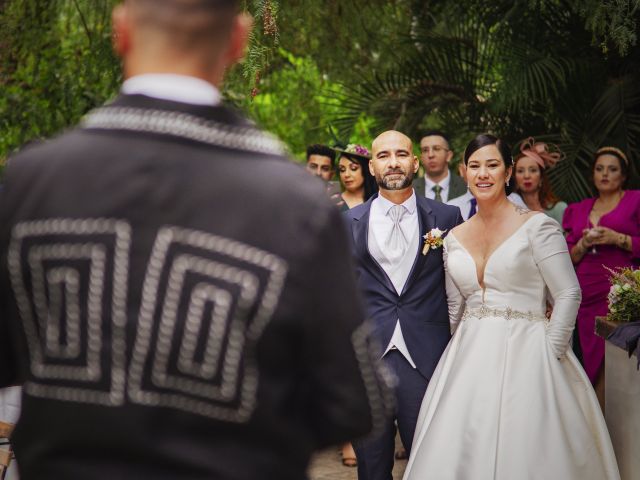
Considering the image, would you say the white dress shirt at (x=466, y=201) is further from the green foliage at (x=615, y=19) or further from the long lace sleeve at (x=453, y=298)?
the long lace sleeve at (x=453, y=298)

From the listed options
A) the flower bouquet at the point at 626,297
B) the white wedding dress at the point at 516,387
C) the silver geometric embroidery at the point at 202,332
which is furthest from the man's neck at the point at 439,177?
the silver geometric embroidery at the point at 202,332

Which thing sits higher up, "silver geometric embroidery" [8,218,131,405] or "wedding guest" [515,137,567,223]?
"wedding guest" [515,137,567,223]

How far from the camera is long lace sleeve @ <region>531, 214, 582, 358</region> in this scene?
19.2ft

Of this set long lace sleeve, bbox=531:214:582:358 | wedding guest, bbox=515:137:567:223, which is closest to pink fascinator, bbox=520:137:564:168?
wedding guest, bbox=515:137:567:223

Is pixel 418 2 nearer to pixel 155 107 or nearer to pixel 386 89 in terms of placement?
pixel 386 89

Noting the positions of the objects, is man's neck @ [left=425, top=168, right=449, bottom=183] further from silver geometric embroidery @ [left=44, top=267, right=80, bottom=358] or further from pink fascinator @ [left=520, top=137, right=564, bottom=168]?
silver geometric embroidery @ [left=44, top=267, right=80, bottom=358]

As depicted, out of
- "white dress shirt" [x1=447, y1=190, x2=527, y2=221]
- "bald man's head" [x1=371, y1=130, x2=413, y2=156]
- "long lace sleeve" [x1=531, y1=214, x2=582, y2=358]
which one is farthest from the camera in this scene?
"white dress shirt" [x1=447, y1=190, x2=527, y2=221]

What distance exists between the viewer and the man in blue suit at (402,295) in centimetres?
623

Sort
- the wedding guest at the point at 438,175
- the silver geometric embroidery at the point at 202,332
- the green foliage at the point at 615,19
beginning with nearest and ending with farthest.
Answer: the silver geometric embroidery at the point at 202,332 < the green foliage at the point at 615,19 < the wedding guest at the point at 438,175

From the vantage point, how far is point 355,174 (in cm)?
923

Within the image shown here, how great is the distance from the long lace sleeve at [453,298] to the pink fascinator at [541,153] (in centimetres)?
307

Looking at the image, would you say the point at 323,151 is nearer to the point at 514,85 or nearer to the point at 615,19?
the point at 514,85

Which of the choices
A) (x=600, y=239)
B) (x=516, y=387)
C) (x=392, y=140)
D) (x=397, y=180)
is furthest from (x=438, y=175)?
(x=516, y=387)

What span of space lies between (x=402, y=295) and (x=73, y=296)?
4503mm
